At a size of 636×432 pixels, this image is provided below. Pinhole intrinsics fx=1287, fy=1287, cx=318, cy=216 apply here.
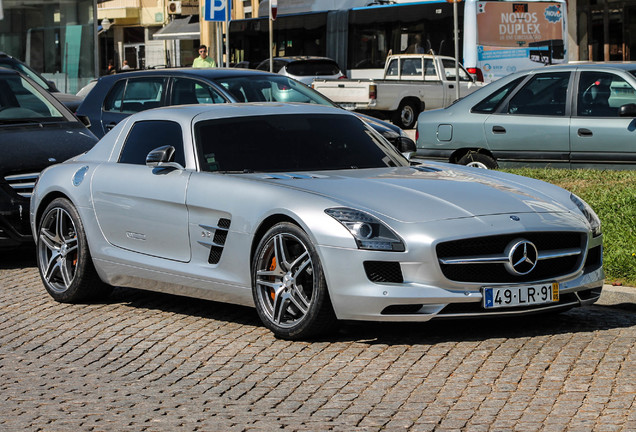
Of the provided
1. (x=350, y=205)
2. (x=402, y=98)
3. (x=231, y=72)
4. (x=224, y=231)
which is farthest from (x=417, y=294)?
(x=402, y=98)

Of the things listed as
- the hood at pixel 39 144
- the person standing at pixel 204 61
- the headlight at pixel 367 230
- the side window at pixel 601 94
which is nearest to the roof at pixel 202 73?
the hood at pixel 39 144

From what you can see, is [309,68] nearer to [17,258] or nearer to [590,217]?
[17,258]

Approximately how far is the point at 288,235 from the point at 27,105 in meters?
5.84

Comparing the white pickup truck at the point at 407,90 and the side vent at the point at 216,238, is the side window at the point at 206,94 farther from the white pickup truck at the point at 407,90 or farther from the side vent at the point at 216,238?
the white pickup truck at the point at 407,90

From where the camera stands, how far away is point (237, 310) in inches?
328

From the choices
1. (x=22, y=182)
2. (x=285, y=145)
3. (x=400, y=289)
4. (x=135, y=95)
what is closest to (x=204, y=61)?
(x=135, y=95)

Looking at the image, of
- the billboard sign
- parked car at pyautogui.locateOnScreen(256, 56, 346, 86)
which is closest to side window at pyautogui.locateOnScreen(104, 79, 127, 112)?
the billboard sign

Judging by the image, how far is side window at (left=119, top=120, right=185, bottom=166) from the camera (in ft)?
27.3

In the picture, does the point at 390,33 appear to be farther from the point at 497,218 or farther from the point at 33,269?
the point at 497,218

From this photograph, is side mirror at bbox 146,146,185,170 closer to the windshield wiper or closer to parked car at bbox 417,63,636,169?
the windshield wiper

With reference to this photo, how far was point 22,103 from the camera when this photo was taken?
39.8 ft

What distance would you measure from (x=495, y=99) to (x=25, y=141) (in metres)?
5.53

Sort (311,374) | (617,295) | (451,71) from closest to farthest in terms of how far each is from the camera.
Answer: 1. (311,374)
2. (617,295)
3. (451,71)

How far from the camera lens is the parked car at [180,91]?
14.7m
